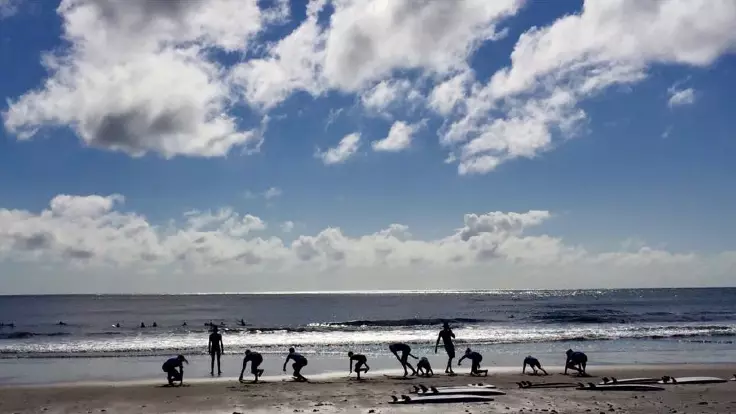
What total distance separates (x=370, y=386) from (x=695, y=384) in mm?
8807

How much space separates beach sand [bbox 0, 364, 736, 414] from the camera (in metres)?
14.3

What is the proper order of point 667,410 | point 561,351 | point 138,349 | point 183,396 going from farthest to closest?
point 138,349 → point 561,351 → point 183,396 → point 667,410

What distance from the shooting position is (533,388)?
1753 centimetres

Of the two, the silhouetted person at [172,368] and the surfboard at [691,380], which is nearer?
the surfboard at [691,380]

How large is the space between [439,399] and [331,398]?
111 inches

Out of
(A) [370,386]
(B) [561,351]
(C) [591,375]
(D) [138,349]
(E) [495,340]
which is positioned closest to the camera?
(A) [370,386]

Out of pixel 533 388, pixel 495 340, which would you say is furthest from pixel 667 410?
pixel 495 340

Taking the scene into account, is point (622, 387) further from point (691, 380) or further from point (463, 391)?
point (463, 391)

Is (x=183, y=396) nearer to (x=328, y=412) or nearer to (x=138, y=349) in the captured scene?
(x=328, y=412)

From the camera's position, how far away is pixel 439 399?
1488 centimetres

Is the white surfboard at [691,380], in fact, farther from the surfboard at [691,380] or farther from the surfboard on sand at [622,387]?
the surfboard on sand at [622,387]

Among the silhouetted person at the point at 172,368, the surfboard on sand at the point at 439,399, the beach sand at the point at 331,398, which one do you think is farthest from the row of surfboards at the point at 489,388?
the silhouetted person at the point at 172,368

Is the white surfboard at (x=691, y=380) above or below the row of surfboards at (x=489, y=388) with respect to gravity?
below

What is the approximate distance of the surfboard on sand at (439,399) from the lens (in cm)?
1480
